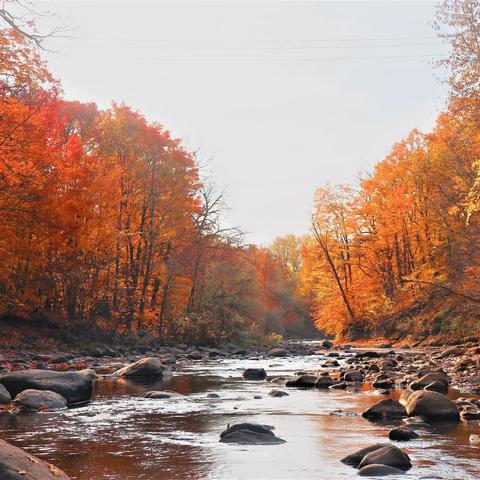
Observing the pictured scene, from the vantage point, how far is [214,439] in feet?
27.7

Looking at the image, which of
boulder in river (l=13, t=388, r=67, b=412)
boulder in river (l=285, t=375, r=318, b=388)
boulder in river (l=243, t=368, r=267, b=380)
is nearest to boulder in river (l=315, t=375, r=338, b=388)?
boulder in river (l=285, t=375, r=318, b=388)

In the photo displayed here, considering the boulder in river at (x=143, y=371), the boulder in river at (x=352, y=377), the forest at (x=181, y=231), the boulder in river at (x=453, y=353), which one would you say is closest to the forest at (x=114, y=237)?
the forest at (x=181, y=231)

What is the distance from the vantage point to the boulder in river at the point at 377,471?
6.48 meters

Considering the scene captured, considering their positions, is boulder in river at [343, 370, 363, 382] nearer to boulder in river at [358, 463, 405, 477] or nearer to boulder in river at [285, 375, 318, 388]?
boulder in river at [285, 375, 318, 388]

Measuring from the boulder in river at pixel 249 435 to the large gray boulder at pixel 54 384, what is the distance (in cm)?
476

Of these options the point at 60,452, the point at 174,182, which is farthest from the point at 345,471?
the point at 174,182

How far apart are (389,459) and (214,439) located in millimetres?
2656

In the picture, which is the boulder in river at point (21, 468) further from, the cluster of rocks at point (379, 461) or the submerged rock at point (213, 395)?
the submerged rock at point (213, 395)

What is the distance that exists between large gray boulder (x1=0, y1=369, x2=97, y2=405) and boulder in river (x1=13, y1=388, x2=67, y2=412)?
0.43m

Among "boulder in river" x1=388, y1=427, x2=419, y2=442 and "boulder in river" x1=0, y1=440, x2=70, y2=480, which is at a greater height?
"boulder in river" x1=0, y1=440, x2=70, y2=480

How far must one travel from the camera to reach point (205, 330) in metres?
33.6

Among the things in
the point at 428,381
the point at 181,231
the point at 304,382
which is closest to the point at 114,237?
the point at 181,231

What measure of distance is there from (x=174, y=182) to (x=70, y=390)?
23961 mm

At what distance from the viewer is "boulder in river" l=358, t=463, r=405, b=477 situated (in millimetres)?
6477
